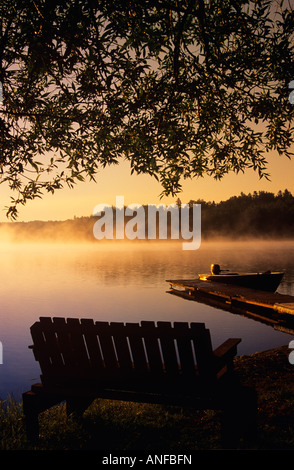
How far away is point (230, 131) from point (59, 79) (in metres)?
4.66

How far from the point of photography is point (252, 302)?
53.0 ft

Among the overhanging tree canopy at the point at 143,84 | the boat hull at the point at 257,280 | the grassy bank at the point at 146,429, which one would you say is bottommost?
the grassy bank at the point at 146,429

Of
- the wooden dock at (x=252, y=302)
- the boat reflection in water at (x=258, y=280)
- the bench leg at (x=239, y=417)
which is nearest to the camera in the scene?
the bench leg at (x=239, y=417)

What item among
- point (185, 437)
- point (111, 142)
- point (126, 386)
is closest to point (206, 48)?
point (111, 142)

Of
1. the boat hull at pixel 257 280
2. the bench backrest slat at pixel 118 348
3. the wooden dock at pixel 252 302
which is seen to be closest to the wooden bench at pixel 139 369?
the bench backrest slat at pixel 118 348

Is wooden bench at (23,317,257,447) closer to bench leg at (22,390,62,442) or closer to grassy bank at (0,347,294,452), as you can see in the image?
bench leg at (22,390,62,442)

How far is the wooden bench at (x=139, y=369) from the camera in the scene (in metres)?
5.23

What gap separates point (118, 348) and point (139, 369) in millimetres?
398

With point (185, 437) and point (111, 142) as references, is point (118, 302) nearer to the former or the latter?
point (111, 142)

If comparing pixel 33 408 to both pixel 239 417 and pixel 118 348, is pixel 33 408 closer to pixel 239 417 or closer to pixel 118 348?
pixel 118 348

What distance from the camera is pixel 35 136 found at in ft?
34.6

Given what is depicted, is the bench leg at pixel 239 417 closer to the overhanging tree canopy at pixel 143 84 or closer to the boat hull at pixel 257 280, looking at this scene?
the overhanging tree canopy at pixel 143 84

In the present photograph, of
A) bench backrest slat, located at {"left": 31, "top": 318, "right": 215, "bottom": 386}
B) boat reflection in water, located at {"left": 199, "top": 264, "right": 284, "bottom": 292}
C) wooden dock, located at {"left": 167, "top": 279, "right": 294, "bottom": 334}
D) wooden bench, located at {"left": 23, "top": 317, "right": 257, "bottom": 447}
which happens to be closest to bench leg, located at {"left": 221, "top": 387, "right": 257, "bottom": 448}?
wooden bench, located at {"left": 23, "top": 317, "right": 257, "bottom": 447}

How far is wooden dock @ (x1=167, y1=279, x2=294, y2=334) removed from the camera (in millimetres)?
13516
